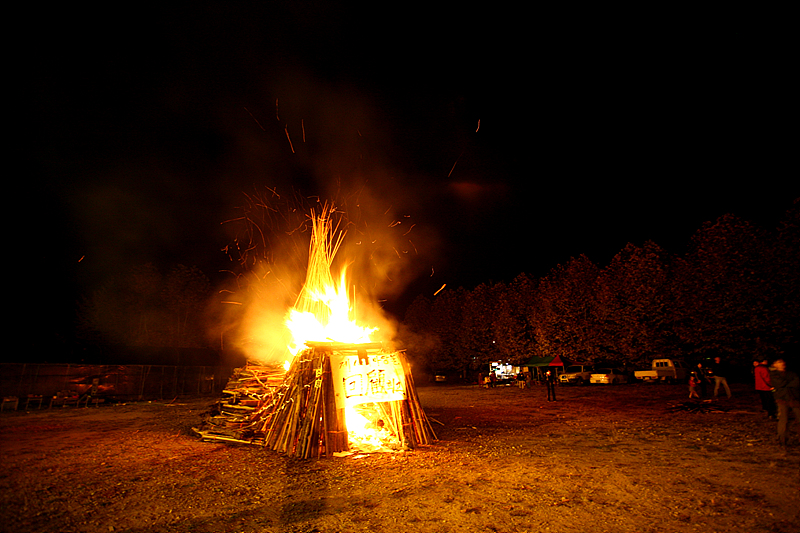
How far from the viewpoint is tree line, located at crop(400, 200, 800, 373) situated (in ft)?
66.3

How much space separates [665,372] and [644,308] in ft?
15.8

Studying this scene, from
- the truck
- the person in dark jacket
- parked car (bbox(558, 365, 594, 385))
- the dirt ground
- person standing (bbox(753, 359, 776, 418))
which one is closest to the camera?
the dirt ground

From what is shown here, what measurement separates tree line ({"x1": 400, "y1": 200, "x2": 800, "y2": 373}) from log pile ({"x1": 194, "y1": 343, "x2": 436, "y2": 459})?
922 centimetres

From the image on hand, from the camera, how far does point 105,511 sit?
18.5 feet

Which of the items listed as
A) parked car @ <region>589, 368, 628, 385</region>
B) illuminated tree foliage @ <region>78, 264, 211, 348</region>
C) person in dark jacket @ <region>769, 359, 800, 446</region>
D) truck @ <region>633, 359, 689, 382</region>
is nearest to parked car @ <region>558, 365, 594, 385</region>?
parked car @ <region>589, 368, 628, 385</region>

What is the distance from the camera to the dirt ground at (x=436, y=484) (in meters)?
5.14

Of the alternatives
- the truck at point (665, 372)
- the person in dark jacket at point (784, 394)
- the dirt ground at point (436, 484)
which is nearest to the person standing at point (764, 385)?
the dirt ground at point (436, 484)

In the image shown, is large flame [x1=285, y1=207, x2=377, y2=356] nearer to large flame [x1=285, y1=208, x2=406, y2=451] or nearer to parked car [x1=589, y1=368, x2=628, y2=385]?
large flame [x1=285, y1=208, x2=406, y2=451]

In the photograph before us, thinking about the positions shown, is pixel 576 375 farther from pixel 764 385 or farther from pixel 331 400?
pixel 331 400

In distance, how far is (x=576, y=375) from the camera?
33562mm

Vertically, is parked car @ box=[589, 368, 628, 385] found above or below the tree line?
below

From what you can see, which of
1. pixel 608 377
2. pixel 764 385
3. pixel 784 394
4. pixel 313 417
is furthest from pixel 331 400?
pixel 608 377

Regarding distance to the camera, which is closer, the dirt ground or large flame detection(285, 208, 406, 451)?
the dirt ground

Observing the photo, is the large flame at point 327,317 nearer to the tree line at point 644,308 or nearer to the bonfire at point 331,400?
the bonfire at point 331,400
